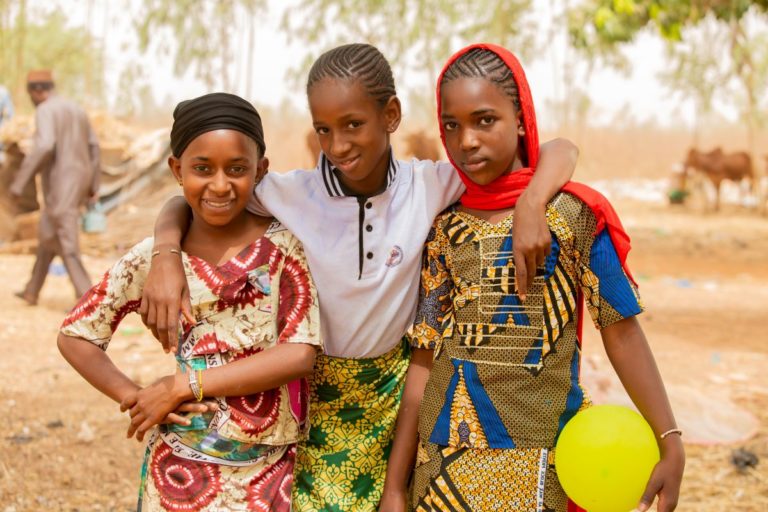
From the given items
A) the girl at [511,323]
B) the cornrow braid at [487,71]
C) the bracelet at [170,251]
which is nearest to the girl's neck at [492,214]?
the girl at [511,323]

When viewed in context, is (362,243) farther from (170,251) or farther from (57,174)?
(57,174)

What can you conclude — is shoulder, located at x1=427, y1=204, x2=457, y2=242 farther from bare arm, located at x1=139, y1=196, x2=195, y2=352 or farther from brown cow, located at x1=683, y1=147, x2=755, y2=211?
brown cow, located at x1=683, y1=147, x2=755, y2=211

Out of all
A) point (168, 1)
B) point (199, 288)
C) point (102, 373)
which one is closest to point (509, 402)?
point (199, 288)

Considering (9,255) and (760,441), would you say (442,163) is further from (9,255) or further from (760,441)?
(9,255)

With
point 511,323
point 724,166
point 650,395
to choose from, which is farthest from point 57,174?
point 724,166

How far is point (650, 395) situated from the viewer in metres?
1.94

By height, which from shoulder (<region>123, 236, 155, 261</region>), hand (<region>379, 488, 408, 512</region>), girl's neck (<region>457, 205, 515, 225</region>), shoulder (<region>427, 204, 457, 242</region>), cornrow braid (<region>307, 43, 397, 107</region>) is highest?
cornrow braid (<region>307, 43, 397, 107</region>)

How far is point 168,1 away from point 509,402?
615 inches

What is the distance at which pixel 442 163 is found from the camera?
2.26 m

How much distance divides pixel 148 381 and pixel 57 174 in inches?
130

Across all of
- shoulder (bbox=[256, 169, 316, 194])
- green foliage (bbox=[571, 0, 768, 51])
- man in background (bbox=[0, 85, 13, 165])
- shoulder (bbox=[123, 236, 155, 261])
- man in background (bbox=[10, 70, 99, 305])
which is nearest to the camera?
shoulder (bbox=[123, 236, 155, 261])

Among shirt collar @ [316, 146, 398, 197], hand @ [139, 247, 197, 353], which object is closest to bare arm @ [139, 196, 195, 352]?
hand @ [139, 247, 197, 353]

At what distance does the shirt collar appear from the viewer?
221cm

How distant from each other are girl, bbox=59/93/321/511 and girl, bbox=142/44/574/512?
0.11 metres
